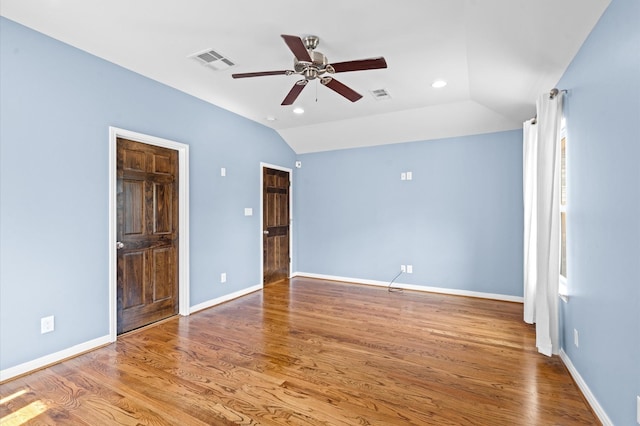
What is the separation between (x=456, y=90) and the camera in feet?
12.3

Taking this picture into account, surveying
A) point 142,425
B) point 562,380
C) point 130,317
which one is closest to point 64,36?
point 130,317

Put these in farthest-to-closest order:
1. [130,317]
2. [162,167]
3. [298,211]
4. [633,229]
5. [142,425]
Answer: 1. [298,211]
2. [162,167]
3. [130,317]
4. [142,425]
5. [633,229]

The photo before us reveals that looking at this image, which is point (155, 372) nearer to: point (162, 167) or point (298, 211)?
point (162, 167)

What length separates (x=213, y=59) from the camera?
9.84 feet

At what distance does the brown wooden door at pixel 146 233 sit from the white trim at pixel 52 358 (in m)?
0.26

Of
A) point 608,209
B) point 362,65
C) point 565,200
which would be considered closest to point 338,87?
point 362,65

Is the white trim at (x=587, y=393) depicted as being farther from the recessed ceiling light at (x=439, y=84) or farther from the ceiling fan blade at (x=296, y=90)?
the ceiling fan blade at (x=296, y=90)

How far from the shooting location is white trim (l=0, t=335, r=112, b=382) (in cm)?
242

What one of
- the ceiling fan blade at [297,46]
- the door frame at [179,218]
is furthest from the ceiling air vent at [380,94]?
the door frame at [179,218]

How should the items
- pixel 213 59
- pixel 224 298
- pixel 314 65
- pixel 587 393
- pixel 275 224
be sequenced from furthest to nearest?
pixel 275 224 → pixel 224 298 → pixel 213 59 → pixel 314 65 → pixel 587 393

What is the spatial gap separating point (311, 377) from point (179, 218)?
2.47 m

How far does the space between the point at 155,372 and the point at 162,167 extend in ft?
7.15

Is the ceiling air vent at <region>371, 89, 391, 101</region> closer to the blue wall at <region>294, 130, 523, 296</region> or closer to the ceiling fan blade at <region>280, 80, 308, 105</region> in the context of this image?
the ceiling fan blade at <region>280, 80, 308, 105</region>

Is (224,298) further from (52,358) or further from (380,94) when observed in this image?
(380,94)
